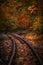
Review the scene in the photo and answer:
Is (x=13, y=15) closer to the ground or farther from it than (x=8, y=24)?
farther from it

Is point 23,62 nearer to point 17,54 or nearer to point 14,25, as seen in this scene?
point 17,54

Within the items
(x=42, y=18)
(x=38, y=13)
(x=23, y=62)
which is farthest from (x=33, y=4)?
(x=23, y=62)

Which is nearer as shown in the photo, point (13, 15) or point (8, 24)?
point (8, 24)

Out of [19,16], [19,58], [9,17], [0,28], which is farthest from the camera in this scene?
[19,16]

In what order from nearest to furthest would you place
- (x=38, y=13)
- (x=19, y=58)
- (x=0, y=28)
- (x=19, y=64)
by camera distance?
1. (x=19, y=64)
2. (x=19, y=58)
3. (x=38, y=13)
4. (x=0, y=28)

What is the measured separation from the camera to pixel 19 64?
27.0ft

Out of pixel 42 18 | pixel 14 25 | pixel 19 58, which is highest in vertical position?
pixel 19 58

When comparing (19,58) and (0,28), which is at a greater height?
(19,58)

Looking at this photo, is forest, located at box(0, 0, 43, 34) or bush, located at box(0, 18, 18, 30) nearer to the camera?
forest, located at box(0, 0, 43, 34)

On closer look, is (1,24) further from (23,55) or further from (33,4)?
(23,55)

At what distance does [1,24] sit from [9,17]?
7.78ft

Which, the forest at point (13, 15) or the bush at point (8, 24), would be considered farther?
the bush at point (8, 24)

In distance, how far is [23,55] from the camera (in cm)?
980

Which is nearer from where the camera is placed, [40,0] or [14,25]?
[40,0]
